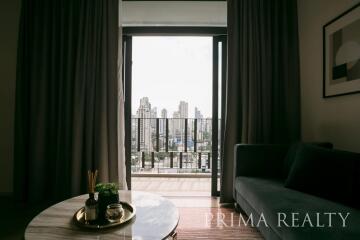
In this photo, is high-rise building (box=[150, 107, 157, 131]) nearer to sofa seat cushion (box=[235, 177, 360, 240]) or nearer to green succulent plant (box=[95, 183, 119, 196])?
sofa seat cushion (box=[235, 177, 360, 240])

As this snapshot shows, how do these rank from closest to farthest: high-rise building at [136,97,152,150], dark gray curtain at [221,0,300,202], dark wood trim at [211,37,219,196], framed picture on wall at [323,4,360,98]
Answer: framed picture on wall at [323,4,360,98]
dark gray curtain at [221,0,300,202]
dark wood trim at [211,37,219,196]
high-rise building at [136,97,152,150]

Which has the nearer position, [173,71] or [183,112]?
[173,71]

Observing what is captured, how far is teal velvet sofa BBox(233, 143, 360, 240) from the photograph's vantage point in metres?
1.29

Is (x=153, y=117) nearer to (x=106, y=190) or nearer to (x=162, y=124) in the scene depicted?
(x=162, y=124)

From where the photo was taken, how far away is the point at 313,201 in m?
1.63

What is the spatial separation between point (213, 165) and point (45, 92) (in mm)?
2315

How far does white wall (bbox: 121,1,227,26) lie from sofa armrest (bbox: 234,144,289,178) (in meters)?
1.84

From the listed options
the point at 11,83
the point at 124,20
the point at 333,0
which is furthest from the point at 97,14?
the point at 333,0

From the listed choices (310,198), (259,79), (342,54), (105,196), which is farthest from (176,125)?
(105,196)

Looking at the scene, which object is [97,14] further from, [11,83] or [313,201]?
[313,201]

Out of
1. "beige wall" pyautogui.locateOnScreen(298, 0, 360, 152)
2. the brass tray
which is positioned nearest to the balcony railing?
"beige wall" pyautogui.locateOnScreen(298, 0, 360, 152)

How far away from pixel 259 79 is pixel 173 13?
1.45m

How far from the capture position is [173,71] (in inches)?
151

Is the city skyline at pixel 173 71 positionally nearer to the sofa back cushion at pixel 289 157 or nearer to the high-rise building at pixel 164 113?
the high-rise building at pixel 164 113
